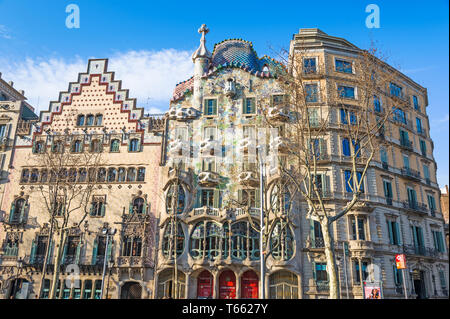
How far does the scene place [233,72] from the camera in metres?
37.4

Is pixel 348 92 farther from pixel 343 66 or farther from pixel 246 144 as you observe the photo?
pixel 246 144

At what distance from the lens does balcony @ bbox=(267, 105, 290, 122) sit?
1345 inches

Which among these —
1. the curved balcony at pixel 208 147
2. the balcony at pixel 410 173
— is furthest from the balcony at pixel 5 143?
the balcony at pixel 410 173

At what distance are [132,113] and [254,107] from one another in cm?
1323

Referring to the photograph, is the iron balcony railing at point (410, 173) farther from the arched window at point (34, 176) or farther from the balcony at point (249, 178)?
the arched window at point (34, 176)

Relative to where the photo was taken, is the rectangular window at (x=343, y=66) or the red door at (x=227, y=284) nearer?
the red door at (x=227, y=284)

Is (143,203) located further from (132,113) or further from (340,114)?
(340,114)

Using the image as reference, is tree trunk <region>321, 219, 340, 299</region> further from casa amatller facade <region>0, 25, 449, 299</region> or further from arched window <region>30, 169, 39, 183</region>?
arched window <region>30, 169, 39, 183</region>

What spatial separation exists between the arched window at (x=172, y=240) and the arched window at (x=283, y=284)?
8.52 m

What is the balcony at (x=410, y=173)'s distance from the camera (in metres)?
35.3

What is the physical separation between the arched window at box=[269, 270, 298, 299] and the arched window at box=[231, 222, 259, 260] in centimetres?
248

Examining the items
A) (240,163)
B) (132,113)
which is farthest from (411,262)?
(132,113)
